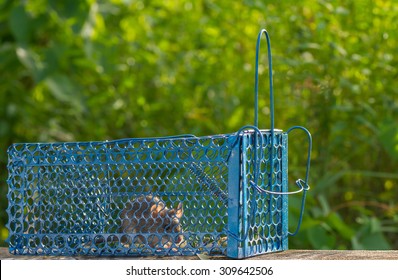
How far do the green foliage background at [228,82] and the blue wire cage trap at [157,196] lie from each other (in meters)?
0.82

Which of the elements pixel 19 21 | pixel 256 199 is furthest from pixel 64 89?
pixel 256 199

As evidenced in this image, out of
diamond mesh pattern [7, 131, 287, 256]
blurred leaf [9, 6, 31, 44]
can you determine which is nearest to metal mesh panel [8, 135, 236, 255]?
diamond mesh pattern [7, 131, 287, 256]

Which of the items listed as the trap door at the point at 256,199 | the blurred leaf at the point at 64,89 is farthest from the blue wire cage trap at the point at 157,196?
the blurred leaf at the point at 64,89

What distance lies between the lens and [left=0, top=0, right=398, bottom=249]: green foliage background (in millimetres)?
2754

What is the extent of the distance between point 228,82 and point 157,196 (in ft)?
4.95

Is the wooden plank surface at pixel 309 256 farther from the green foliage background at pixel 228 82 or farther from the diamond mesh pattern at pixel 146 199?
the green foliage background at pixel 228 82

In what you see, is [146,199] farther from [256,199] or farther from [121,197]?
[256,199]

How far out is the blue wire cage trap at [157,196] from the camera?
1679mm

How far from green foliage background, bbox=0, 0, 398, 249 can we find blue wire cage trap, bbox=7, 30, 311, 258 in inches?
32.2

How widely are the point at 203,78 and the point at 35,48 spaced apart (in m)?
0.94

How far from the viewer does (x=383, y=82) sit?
278 centimetres

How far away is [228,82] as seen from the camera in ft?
10.5

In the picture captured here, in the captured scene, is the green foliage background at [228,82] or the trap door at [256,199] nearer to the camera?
the trap door at [256,199]

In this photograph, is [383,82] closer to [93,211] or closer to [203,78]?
[203,78]
